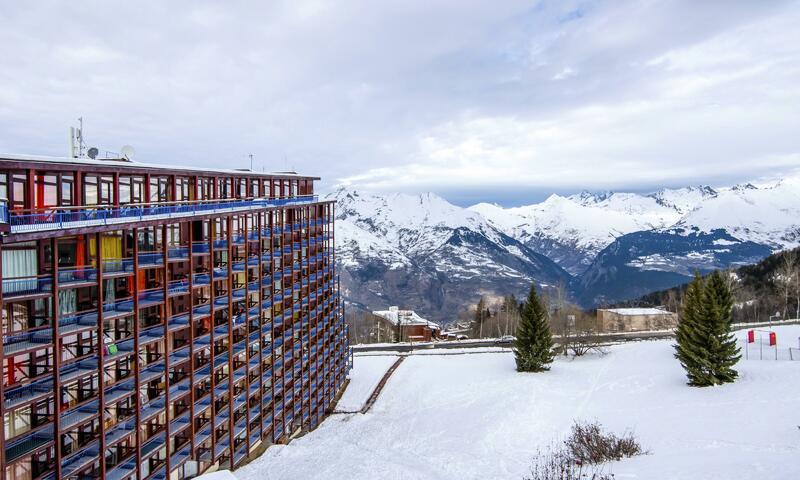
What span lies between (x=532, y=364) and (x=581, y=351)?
12.5 m

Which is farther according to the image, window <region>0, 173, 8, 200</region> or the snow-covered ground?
the snow-covered ground

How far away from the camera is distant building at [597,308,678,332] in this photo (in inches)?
4281

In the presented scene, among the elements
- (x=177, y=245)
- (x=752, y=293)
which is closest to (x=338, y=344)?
(x=177, y=245)

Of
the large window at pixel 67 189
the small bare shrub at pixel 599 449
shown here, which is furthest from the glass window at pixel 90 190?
the small bare shrub at pixel 599 449

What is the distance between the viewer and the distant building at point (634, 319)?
108750mm

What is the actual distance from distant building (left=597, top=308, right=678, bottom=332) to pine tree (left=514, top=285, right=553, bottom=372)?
5874 centimetres

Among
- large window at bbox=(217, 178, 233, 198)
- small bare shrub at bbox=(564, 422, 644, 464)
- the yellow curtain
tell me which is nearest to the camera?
the yellow curtain

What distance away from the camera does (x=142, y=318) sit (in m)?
27.4

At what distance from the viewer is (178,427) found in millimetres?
29125

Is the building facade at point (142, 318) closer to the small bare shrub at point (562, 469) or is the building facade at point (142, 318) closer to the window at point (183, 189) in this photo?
the window at point (183, 189)

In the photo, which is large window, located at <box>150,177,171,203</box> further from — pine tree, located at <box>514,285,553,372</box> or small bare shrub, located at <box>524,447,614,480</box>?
pine tree, located at <box>514,285,553,372</box>

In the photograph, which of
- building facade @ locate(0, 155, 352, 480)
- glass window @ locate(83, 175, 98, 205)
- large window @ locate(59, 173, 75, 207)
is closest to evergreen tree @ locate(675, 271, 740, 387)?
building facade @ locate(0, 155, 352, 480)

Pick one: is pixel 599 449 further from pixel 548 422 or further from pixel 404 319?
pixel 404 319

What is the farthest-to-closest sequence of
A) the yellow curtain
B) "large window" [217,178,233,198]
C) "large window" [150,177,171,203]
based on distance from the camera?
"large window" [217,178,233,198] → "large window" [150,177,171,203] → the yellow curtain
